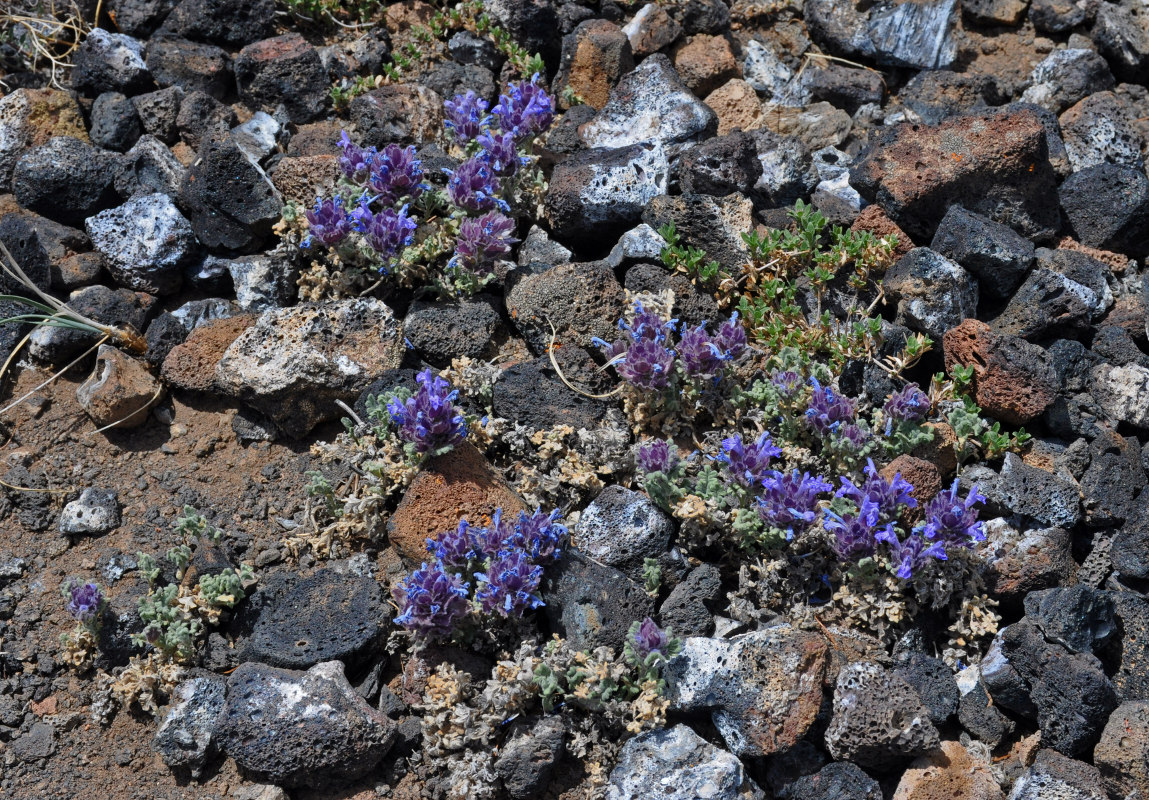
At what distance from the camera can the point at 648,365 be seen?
5.01 m

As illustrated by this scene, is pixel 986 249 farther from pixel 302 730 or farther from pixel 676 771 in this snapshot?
pixel 302 730

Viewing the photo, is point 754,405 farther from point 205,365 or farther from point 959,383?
point 205,365

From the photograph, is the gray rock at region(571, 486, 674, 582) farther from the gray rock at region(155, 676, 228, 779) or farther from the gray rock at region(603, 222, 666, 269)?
the gray rock at region(155, 676, 228, 779)

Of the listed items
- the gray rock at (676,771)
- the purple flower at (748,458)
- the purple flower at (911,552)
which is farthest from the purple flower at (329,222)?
the purple flower at (911,552)

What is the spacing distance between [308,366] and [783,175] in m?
2.97

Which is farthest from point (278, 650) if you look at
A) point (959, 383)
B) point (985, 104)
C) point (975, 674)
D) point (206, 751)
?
point (985, 104)

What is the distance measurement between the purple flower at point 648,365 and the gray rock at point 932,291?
53.9 inches

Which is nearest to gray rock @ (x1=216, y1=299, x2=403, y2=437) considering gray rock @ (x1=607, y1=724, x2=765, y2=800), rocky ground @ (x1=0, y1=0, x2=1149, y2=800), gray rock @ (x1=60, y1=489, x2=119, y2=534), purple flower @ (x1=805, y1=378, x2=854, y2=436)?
rocky ground @ (x1=0, y1=0, x2=1149, y2=800)

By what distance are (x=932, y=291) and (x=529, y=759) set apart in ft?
10.2

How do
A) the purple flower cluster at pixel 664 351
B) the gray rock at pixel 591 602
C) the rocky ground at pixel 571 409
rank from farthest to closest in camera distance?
the purple flower cluster at pixel 664 351
the gray rock at pixel 591 602
the rocky ground at pixel 571 409

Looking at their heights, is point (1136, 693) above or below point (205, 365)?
above

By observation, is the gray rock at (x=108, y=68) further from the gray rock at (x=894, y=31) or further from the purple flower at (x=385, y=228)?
the gray rock at (x=894, y=31)

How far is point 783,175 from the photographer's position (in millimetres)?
6145

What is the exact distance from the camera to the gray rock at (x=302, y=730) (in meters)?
4.20
